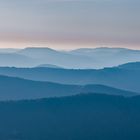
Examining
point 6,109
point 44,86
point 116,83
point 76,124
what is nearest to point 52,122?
point 76,124

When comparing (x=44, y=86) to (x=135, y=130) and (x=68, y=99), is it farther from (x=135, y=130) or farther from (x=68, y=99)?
(x=135, y=130)

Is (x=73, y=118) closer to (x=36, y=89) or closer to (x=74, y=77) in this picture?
(x=36, y=89)

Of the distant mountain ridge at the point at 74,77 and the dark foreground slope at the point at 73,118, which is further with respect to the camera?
the distant mountain ridge at the point at 74,77

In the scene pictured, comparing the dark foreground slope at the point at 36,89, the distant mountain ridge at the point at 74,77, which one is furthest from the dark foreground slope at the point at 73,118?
the distant mountain ridge at the point at 74,77

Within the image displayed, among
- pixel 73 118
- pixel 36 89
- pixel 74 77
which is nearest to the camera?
pixel 73 118

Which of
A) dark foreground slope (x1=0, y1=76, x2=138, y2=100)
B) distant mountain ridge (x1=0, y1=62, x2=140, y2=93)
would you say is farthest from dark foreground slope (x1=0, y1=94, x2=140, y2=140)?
distant mountain ridge (x1=0, y1=62, x2=140, y2=93)

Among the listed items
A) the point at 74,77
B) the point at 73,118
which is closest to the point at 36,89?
the point at 73,118

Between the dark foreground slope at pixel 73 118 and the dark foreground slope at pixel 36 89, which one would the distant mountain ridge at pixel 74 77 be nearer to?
the dark foreground slope at pixel 36 89

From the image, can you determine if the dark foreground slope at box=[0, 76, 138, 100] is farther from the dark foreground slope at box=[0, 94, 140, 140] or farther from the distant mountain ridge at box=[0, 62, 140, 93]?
the distant mountain ridge at box=[0, 62, 140, 93]
